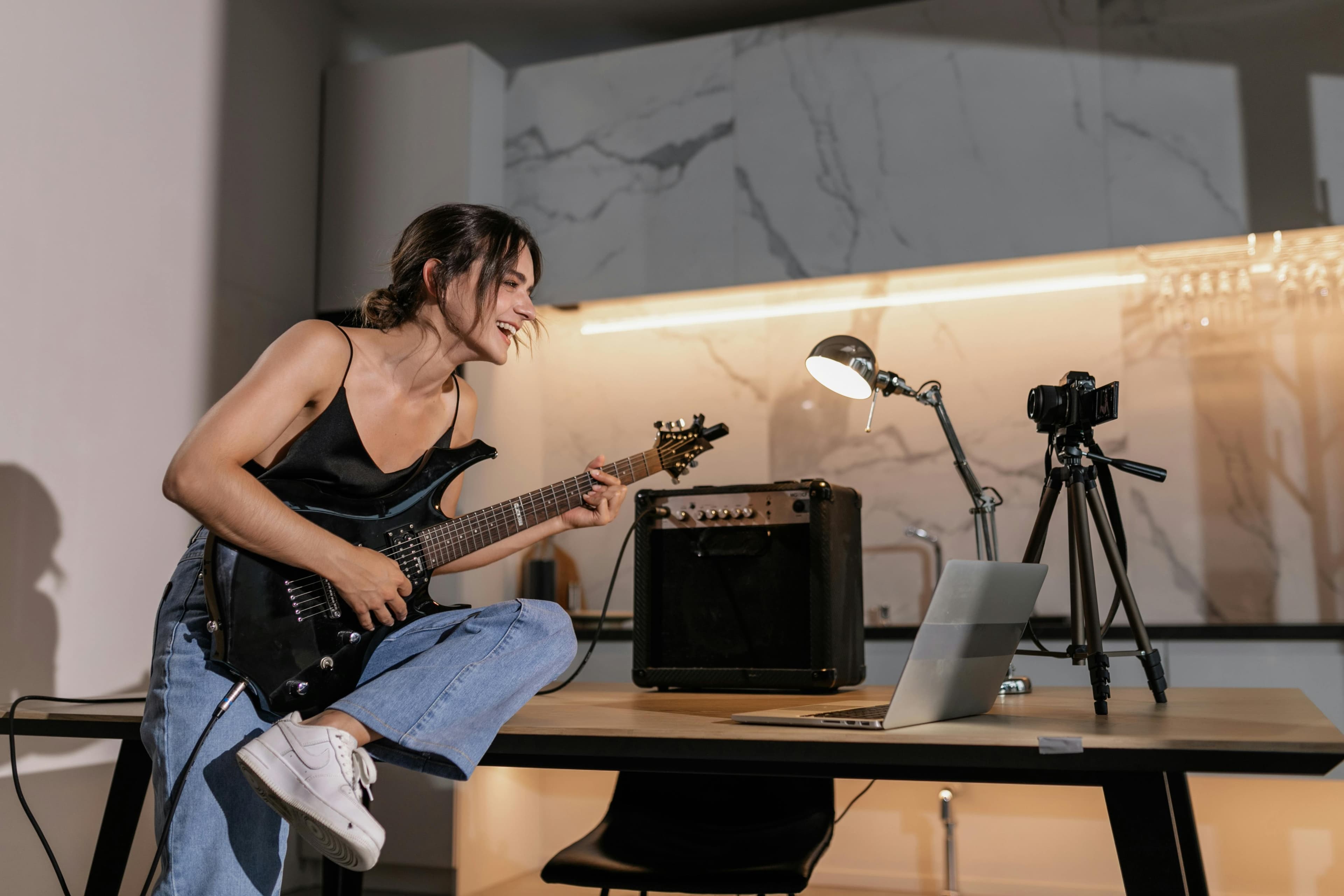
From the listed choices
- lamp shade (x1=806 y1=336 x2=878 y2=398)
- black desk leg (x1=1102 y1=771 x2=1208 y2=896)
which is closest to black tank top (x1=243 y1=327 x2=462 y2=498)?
lamp shade (x1=806 y1=336 x2=878 y2=398)

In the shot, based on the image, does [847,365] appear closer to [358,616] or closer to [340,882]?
[358,616]

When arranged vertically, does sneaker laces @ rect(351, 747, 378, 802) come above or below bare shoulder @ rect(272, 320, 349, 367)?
below

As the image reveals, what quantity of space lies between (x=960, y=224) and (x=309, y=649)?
6.53 ft

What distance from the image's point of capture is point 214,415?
1.29 metres

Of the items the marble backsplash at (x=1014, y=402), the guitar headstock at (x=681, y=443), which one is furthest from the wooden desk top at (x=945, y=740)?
the marble backsplash at (x=1014, y=402)

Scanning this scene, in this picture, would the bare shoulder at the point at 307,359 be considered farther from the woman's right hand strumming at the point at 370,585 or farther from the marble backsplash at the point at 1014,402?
the marble backsplash at the point at 1014,402

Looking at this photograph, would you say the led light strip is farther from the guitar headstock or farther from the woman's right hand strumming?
the woman's right hand strumming

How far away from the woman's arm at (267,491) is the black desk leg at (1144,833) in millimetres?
827

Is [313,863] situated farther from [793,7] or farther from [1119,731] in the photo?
[793,7]

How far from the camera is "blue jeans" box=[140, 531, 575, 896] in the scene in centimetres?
118

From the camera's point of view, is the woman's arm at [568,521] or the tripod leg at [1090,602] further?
the woman's arm at [568,521]

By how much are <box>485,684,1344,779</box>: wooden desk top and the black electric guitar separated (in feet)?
0.76

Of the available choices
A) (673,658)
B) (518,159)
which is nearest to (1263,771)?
(673,658)

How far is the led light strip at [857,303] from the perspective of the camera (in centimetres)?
285
